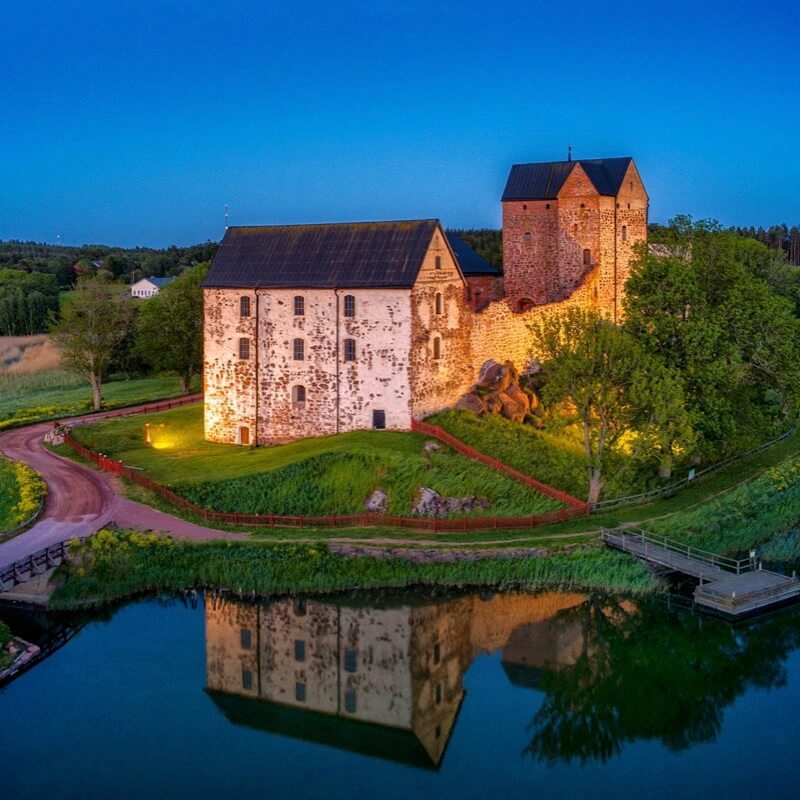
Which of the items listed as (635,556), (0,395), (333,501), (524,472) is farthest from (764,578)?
(0,395)

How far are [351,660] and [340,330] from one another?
17481 millimetres

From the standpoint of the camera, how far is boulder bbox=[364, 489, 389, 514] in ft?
126

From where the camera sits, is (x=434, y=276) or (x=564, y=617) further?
(x=434, y=276)

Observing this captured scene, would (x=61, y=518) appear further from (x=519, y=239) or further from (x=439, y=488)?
(x=519, y=239)

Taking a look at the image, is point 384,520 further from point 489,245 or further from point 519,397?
point 489,245

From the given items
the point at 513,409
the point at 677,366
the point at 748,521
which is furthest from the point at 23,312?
the point at 748,521

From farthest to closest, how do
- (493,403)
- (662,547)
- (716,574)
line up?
(493,403)
(662,547)
(716,574)

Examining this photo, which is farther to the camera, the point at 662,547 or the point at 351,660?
the point at 662,547

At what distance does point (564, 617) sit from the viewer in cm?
3238

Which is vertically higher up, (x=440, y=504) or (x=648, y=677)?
(x=440, y=504)

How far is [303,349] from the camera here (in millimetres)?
45000

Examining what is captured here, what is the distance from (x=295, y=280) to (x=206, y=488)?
10.4 meters

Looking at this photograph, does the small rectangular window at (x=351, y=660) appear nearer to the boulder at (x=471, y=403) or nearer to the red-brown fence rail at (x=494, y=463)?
the red-brown fence rail at (x=494, y=463)

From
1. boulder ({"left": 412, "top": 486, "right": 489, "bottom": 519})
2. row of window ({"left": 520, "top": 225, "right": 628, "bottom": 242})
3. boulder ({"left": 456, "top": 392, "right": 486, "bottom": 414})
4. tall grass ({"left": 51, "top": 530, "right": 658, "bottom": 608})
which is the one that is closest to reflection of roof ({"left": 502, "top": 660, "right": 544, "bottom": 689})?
tall grass ({"left": 51, "top": 530, "right": 658, "bottom": 608})
